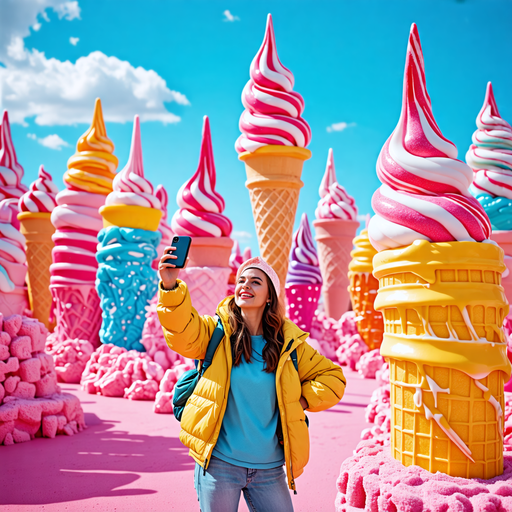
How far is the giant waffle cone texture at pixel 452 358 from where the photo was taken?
2.46 metres

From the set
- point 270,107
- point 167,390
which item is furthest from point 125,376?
point 270,107

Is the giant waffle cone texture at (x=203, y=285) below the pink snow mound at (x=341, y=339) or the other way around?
the other way around

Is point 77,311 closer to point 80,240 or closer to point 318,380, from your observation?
point 80,240

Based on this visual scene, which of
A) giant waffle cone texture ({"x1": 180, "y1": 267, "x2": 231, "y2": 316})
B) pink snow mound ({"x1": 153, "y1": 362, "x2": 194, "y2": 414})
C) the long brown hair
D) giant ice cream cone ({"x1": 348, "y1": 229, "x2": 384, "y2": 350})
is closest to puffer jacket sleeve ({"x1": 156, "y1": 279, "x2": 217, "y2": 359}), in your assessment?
the long brown hair

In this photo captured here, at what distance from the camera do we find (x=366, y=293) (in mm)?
8195

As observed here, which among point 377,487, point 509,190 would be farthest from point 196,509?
point 509,190

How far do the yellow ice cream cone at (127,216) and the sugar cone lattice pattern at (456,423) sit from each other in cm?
547

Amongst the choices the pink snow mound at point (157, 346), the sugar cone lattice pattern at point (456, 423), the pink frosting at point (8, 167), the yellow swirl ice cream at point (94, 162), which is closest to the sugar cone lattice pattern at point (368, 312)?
the pink snow mound at point (157, 346)

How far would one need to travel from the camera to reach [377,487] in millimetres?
2357

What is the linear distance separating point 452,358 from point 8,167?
34.6 ft

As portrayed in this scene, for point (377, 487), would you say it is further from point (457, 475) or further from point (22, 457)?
point (22, 457)

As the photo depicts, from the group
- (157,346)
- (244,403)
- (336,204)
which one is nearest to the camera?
(244,403)

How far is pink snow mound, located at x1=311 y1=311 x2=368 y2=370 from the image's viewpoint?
8539 mm

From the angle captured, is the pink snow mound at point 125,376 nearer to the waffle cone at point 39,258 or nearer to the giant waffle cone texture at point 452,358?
the waffle cone at point 39,258
